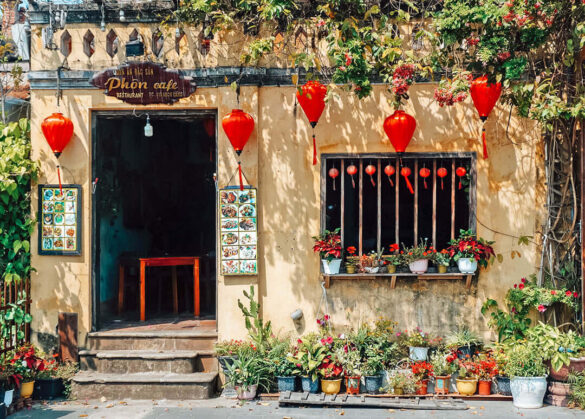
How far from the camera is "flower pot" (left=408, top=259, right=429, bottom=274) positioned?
938 centimetres

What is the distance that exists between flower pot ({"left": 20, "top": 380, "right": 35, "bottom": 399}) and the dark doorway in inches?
50.4

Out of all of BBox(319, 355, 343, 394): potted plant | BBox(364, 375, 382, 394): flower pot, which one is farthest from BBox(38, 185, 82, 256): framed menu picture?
BBox(364, 375, 382, 394): flower pot

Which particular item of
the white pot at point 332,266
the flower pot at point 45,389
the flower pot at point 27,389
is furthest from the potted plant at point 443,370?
the flower pot at point 27,389

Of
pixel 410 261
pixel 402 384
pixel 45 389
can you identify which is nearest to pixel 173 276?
pixel 45 389

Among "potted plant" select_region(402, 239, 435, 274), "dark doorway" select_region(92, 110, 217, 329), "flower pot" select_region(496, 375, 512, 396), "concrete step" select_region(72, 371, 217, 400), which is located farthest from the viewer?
"dark doorway" select_region(92, 110, 217, 329)

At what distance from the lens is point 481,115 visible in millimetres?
8938

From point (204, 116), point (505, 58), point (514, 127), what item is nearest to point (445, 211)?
point (514, 127)

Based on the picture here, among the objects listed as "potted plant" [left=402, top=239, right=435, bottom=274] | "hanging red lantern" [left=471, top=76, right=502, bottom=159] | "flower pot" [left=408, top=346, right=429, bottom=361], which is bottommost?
"flower pot" [left=408, top=346, right=429, bottom=361]

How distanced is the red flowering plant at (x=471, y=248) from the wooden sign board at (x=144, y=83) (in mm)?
4504

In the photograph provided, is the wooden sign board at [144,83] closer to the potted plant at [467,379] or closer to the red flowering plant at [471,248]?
the red flowering plant at [471,248]

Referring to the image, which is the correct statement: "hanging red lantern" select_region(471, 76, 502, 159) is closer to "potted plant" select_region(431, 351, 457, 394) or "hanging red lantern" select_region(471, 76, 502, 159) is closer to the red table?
"potted plant" select_region(431, 351, 457, 394)

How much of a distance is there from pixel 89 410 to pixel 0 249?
9.51ft

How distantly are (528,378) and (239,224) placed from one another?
4513 millimetres

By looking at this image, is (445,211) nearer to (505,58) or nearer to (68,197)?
(505,58)
